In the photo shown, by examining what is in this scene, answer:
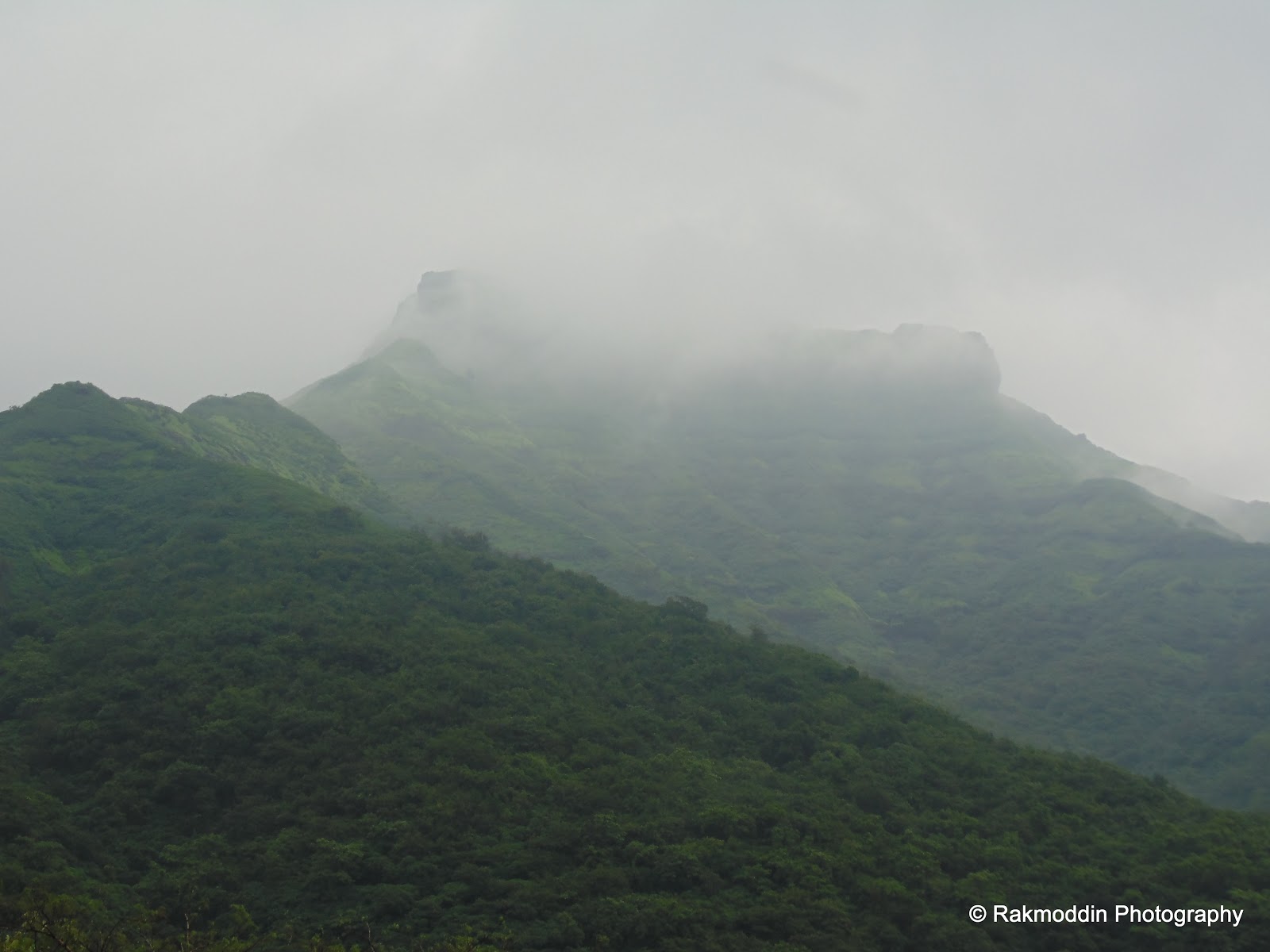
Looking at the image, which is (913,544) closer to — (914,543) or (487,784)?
(914,543)

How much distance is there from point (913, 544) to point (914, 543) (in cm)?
39

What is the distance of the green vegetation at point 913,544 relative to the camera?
93.9m

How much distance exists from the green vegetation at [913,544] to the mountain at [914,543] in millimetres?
379

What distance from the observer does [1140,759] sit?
8381 centimetres

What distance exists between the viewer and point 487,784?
47.5 m

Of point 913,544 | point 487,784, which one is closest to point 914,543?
point 913,544

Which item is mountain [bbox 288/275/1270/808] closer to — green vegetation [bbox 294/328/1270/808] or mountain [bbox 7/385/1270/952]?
green vegetation [bbox 294/328/1270/808]

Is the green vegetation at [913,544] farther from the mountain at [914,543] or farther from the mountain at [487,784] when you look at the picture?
the mountain at [487,784]

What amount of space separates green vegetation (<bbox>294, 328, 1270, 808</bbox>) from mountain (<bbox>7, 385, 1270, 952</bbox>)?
3090cm

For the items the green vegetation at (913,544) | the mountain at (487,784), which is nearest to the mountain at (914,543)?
the green vegetation at (913,544)

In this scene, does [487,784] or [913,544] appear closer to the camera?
[487,784]

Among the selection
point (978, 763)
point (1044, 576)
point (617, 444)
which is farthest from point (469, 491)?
point (978, 763)

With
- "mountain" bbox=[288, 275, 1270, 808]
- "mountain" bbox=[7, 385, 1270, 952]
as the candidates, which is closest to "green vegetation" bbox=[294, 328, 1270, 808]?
"mountain" bbox=[288, 275, 1270, 808]

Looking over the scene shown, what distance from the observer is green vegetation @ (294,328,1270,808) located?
9388 centimetres
